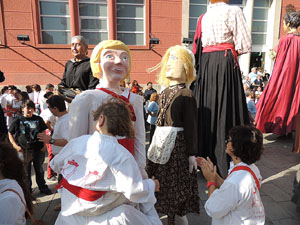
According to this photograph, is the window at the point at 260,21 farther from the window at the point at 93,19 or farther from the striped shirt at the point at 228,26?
the striped shirt at the point at 228,26

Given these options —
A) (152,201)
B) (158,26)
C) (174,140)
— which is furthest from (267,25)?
(152,201)

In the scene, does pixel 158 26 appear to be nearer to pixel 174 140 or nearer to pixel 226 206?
pixel 174 140

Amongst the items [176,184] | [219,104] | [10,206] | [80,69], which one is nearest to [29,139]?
[80,69]

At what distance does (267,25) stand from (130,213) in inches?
550

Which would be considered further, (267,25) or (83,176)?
(267,25)

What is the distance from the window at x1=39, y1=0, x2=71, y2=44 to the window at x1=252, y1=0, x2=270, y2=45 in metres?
9.52

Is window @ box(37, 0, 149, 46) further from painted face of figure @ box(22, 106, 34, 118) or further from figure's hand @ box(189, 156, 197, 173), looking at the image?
figure's hand @ box(189, 156, 197, 173)

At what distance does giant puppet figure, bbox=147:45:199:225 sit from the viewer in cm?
210

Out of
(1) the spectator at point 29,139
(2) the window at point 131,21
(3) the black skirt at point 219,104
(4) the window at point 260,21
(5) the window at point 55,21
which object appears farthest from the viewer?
Answer: (4) the window at point 260,21

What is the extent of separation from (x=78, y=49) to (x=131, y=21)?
28.4 ft

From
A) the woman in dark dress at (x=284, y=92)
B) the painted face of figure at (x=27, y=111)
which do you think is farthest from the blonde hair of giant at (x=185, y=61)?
the woman in dark dress at (x=284, y=92)

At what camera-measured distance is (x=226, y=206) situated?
1.47m

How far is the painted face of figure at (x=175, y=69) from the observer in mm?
2152

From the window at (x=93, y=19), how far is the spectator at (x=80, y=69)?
8302 mm
